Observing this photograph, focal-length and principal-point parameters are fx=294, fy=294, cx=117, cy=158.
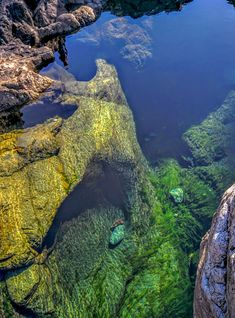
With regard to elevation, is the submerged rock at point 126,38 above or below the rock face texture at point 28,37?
below

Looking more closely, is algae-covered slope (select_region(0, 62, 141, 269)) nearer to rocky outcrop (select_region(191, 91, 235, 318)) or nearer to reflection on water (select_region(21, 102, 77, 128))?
reflection on water (select_region(21, 102, 77, 128))

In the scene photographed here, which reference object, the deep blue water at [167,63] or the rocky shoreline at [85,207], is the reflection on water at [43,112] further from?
the deep blue water at [167,63]

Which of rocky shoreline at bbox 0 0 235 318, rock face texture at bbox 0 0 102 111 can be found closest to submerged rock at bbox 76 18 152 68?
rocky shoreline at bbox 0 0 235 318

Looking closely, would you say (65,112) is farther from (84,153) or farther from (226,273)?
(226,273)

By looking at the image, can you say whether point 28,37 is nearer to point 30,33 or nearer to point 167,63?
point 30,33

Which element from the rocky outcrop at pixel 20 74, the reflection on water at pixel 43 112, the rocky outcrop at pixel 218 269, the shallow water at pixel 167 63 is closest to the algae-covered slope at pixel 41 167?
the reflection on water at pixel 43 112

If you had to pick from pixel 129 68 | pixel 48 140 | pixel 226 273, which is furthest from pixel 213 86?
pixel 226 273
